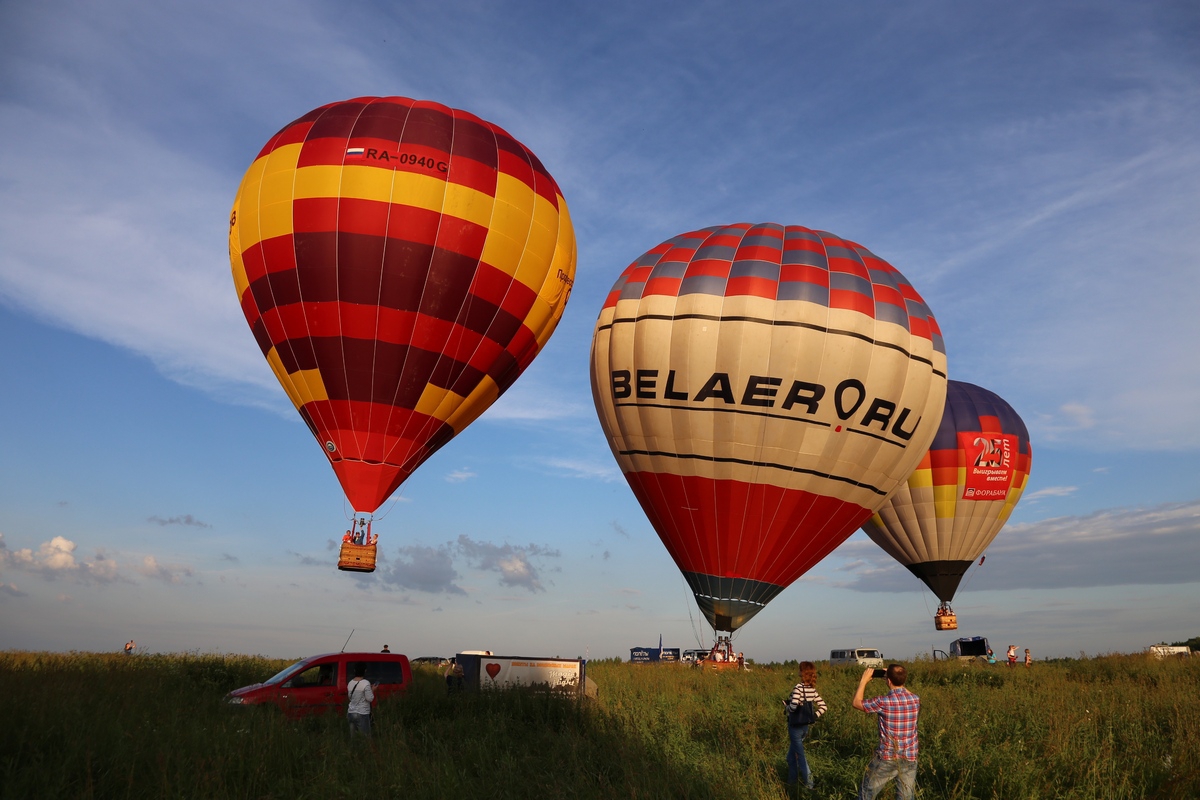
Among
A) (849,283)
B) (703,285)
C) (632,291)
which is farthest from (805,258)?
(632,291)

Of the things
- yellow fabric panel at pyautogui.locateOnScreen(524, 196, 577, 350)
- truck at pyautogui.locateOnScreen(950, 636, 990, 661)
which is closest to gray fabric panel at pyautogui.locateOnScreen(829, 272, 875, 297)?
yellow fabric panel at pyautogui.locateOnScreen(524, 196, 577, 350)

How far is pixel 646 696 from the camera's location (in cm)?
1733

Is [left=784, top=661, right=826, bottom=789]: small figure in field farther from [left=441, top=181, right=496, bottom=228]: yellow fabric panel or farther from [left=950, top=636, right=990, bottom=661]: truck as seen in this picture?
[left=950, top=636, right=990, bottom=661]: truck

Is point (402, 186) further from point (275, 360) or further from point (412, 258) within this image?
point (275, 360)

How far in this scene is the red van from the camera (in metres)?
14.1

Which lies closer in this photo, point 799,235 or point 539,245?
point 539,245

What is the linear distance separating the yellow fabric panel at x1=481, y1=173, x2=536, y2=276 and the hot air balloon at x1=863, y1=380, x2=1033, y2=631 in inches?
768

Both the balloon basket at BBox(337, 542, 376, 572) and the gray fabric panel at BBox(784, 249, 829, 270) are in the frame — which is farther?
the gray fabric panel at BBox(784, 249, 829, 270)

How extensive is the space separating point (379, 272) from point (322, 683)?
939 cm

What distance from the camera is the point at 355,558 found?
19250 mm

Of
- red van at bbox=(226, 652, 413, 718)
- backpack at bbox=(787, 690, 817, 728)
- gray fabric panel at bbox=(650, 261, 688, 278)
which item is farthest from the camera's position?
gray fabric panel at bbox=(650, 261, 688, 278)

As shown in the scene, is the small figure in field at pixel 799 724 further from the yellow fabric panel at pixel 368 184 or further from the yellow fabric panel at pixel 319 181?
the yellow fabric panel at pixel 319 181

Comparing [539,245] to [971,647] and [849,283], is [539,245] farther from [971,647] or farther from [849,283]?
A: [971,647]

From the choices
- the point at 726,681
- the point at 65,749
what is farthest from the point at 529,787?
the point at 726,681
